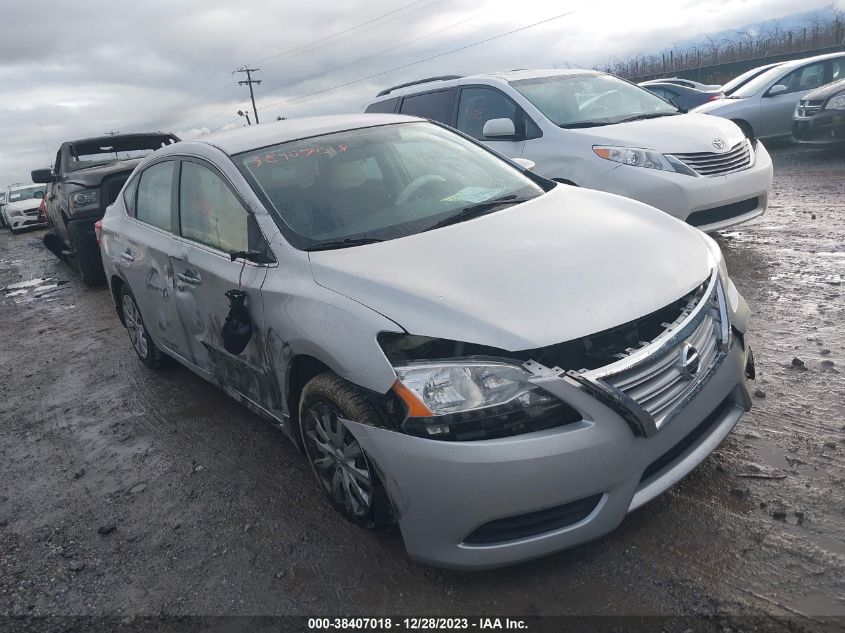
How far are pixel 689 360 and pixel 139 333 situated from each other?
4349mm

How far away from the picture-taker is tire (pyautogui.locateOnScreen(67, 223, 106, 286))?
9.03 meters

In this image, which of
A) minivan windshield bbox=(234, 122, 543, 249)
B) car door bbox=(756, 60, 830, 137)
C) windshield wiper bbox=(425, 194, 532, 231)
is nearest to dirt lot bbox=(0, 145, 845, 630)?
minivan windshield bbox=(234, 122, 543, 249)

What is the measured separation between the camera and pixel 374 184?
365cm

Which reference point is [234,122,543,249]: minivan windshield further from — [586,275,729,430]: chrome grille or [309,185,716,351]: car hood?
[586,275,729,430]: chrome grille

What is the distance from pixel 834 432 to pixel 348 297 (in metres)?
2.34

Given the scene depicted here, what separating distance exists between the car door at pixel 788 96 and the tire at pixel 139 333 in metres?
10.7

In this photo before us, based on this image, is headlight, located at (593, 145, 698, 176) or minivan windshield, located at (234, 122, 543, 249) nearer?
minivan windshield, located at (234, 122, 543, 249)

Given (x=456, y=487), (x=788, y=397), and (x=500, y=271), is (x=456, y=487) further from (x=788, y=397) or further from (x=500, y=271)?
(x=788, y=397)

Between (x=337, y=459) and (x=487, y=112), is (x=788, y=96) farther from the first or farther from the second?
(x=337, y=459)

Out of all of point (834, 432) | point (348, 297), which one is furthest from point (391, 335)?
point (834, 432)

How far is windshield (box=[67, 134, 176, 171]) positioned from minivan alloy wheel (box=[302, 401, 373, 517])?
7795mm

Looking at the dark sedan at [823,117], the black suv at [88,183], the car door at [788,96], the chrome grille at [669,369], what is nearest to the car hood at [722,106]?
the car door at [788,96]

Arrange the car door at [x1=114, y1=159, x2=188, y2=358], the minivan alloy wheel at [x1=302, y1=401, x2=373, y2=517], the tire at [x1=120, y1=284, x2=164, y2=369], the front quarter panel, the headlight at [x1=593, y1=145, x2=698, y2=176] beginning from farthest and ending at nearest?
the headlight at [x1=593, y1=145, x2=698, y2=176], the tire at [x1=120, y1=284, x2=164, y2=369], the car door at [x1=114, y1=159, x2=188, y2=358], the minivan alloy wheel at [x1=302, y1=401, x2=373, y2=517], the front quarter panel

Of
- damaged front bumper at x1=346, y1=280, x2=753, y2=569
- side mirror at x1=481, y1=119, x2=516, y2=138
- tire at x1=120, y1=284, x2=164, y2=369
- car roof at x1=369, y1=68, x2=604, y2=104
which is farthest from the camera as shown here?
car roof at x1=369, y1=68, x2=604, y2=104
